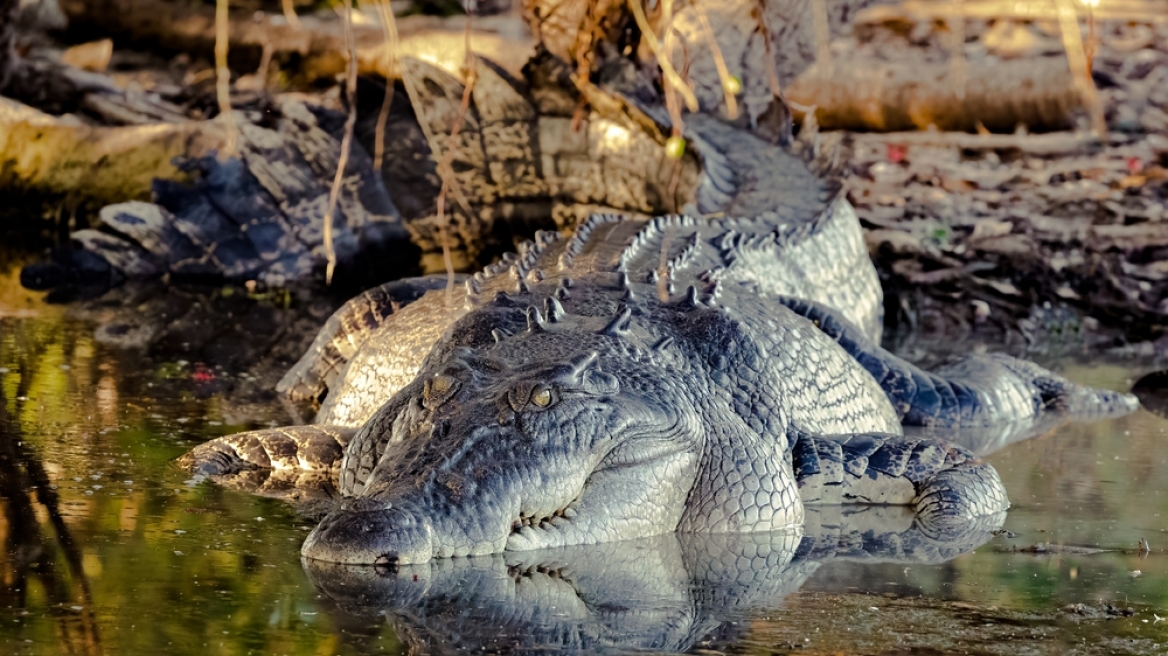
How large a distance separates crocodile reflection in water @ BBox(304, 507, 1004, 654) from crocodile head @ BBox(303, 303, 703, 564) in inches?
2.9

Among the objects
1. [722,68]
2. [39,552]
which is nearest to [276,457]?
[39,552]

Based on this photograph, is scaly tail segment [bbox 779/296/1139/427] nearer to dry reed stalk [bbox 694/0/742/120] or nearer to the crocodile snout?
the crocodile snout

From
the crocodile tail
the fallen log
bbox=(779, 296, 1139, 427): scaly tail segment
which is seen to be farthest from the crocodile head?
the fallen log

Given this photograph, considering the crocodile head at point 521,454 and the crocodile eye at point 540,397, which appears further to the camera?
the crocodile eye at point 540,397

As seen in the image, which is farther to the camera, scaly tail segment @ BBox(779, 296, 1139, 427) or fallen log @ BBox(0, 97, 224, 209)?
fallen log @ BBox(0, 97, 224, 209)

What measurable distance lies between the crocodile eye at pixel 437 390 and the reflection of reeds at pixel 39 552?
104cm

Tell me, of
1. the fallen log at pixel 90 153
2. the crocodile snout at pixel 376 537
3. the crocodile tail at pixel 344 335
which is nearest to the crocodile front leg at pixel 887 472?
the crocodile snout at pixel 376 537

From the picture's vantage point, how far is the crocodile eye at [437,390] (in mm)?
4578

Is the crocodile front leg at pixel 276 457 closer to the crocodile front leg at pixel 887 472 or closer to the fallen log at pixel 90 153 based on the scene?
the crocodile front leg at pixel 887 472

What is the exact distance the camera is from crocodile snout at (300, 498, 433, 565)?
4.02 m

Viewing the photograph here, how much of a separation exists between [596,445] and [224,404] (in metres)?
2.80

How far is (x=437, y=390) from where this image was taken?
4.60m

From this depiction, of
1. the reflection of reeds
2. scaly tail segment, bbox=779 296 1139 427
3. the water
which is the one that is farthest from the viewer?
scaly tail segment, bbox=779 296 1139 427

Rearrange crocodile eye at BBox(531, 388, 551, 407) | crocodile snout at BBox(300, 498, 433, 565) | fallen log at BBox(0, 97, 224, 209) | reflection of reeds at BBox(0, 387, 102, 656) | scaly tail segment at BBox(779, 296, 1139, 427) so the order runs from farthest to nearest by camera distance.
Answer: fallen log at BBox(0, 97, 224, 209) < scaly tail segment at BBox(779, 296, 1139, 427) < crocodile eye at BBox(531, 388, 551, 407) < crocodile snout at BBox(300, 498, 433, 565) < reflection of reeds at BBox(0, 387, 102, 656)
